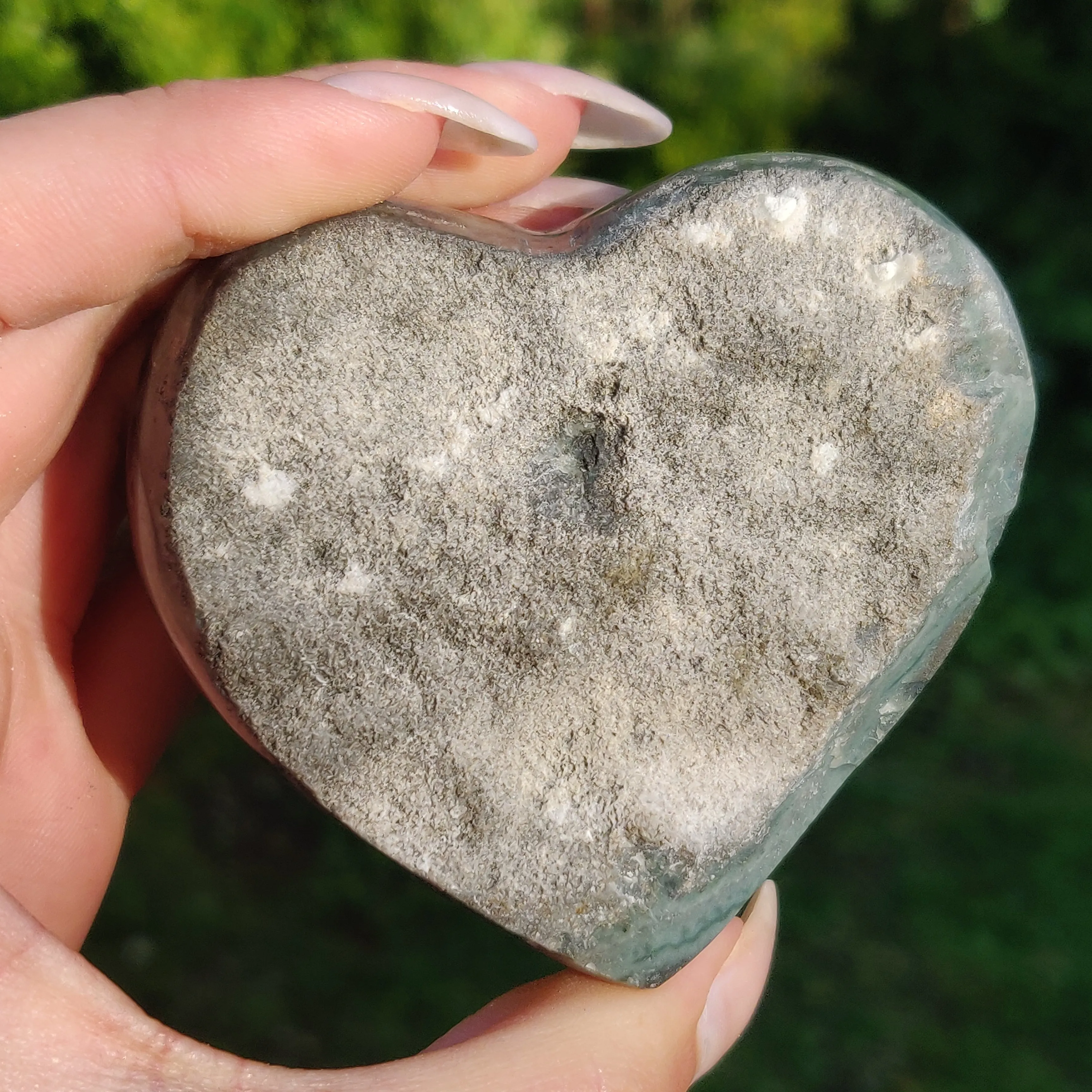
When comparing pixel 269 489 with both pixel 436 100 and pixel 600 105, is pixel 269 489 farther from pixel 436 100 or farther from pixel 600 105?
pixel 600 105

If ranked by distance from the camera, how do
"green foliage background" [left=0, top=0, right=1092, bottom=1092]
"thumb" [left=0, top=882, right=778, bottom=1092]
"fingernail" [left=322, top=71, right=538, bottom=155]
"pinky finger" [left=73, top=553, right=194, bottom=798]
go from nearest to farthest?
1. "thumb" [left=0, top=882, right=778, bottom=1092]
2. "fingernail" [left=322, top=71, right=538, bottom=155]
3. "pinky finger" [left=73, top=553, right=194, bottom=798]
4. "green foliage background" [left=0, top=0, right=1092, bottom=1092]

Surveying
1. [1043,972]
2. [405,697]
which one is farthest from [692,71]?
[1043,972]

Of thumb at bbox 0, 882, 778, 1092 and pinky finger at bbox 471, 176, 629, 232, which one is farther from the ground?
pinky finger at bbox 471, 176, 629, 232

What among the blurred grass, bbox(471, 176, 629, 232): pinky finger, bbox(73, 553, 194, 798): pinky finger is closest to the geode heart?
bbox(471, 176, 629, 232): pinky finger

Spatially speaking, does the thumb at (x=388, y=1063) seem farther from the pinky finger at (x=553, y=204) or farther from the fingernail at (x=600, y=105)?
the fingernail at (x=600, y=105)

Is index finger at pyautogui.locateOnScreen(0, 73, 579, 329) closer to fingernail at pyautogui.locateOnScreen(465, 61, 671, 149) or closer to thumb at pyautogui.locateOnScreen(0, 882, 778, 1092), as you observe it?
fingernail at pyautogui.locateOnScreen(465, 61, 671, 149)

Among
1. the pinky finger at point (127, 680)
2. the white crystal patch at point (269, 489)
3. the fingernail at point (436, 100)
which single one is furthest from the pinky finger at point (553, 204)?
the pinky finger at point (127, 680)

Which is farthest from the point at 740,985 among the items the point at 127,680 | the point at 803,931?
the point at 803,931
